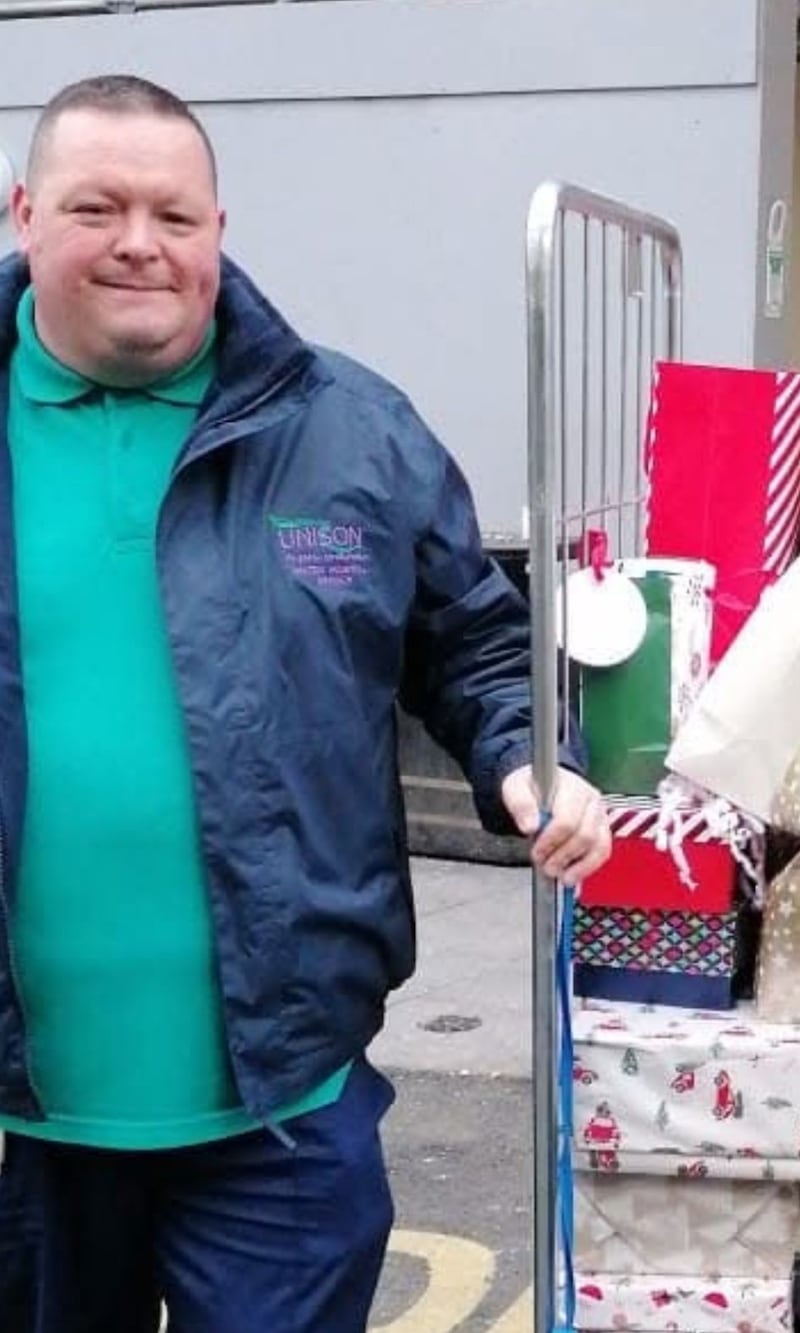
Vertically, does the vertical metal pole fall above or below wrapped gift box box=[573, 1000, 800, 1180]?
above

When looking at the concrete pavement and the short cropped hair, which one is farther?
the concrete pavement

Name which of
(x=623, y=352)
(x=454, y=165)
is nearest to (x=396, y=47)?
(x=454, y=165)

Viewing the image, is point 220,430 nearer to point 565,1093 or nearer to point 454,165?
point 565,1093

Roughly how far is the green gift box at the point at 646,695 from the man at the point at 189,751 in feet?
0.95

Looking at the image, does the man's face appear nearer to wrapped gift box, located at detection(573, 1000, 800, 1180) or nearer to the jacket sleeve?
the jacket sleeve

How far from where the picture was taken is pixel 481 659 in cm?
259

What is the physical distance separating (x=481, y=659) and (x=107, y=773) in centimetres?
49

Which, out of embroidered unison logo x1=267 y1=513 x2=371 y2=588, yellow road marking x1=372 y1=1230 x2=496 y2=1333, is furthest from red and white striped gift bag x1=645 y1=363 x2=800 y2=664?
yellow road marking x1=372 y1=1230 x2=496 y2=1333

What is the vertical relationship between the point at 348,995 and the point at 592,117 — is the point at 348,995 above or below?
below

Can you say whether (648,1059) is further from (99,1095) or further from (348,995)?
(99,1095)

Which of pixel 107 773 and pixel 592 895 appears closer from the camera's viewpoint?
pixel 107 773

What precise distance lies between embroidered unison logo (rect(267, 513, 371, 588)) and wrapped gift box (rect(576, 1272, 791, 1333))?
3.09ft

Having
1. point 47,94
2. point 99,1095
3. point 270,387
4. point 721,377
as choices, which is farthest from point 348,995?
point 47,94

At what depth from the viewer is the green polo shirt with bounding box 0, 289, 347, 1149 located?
2352 millimetres
